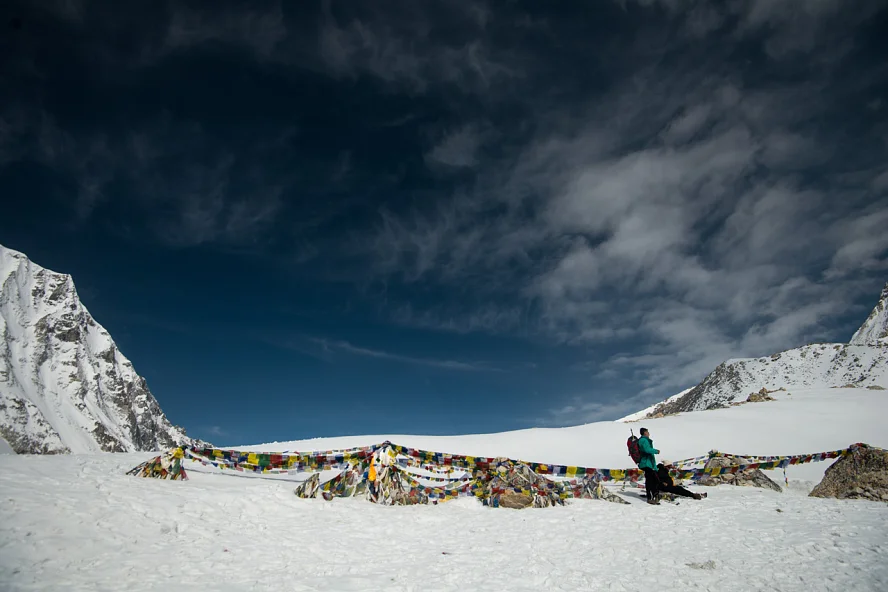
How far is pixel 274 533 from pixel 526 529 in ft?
15.7

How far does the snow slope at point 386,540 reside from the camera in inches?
240

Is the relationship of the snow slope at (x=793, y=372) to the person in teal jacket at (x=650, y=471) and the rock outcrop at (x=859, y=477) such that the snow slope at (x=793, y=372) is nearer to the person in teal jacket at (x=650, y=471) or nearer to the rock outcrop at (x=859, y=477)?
the rock outcrop at (x=859, y=477)

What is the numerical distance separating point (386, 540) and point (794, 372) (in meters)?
153

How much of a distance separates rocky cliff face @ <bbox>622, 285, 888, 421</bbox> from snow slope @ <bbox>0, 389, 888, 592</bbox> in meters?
105

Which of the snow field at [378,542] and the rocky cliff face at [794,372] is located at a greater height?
the rocky cliff face at [794,372]

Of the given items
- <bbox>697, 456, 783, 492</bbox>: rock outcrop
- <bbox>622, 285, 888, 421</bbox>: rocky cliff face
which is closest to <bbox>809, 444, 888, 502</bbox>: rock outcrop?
<bbox>697, 456, 783, 492</bbox>: rock outcrop

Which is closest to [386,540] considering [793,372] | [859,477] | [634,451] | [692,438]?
[634,451]

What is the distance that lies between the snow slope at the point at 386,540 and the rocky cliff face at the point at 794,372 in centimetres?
10484

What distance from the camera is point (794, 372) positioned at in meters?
126

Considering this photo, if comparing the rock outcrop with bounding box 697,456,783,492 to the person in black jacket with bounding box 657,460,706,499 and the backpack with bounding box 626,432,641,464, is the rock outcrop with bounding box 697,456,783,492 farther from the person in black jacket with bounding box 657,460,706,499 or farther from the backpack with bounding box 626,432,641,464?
the backpack with bounding box 626,432,641,464

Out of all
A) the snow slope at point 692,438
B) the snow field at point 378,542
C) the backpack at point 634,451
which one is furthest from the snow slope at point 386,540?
the snow slope at point 692,438

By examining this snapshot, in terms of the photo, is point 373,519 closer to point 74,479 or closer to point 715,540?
point 74,479

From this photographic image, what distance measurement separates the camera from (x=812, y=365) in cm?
12438

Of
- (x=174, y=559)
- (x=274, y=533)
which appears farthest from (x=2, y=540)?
(x=274, y=533)
